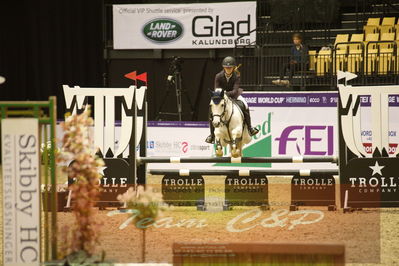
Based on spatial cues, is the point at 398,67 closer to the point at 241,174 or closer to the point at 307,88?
the point at 307,88

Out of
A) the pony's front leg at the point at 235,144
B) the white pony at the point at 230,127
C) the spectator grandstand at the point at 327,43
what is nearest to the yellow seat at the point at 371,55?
the spectator grandstand at the point at 327,43

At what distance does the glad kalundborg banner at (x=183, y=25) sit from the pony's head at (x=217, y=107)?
6.58 metres

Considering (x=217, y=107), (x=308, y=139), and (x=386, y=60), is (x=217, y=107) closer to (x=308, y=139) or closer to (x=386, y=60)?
(x=308, y=139)

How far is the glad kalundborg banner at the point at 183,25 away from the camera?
652 inches

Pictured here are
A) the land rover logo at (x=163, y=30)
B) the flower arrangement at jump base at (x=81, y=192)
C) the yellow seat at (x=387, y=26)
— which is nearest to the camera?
the flower arrangement at jump base at (x=81, y=192)

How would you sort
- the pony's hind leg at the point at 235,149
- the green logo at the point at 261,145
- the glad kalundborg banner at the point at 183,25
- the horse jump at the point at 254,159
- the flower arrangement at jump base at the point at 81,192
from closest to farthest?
the flower arrangement at jump base at the point at 81,192, the horse jump at the point at 254,159, the pony's hind leg at the point at 235,149, the green logo at the point at 261,145, the glad kalundborg banner at the point at 183,25

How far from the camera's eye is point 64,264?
182 inches

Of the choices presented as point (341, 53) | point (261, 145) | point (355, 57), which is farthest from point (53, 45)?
point (355, 57)

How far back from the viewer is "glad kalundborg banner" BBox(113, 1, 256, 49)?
652 inches

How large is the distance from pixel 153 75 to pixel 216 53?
1.77 m

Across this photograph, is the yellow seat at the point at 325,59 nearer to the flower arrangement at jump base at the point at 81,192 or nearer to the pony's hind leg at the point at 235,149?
the pony's hind leg at the point at 235,149

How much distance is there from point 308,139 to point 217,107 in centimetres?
415

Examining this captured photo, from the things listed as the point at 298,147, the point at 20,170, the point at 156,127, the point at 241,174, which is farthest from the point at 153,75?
the point at 20,170

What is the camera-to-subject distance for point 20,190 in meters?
4.77
